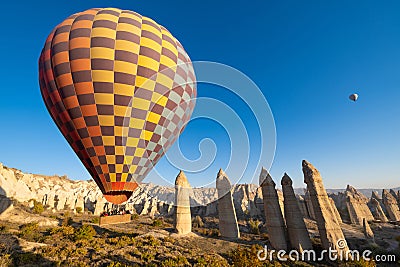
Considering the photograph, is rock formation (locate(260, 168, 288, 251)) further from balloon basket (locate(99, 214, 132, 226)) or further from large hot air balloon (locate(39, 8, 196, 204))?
balloon basket (locate(99, 214, 132, 226))

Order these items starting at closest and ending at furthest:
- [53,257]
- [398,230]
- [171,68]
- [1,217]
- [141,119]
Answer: [53,257] < [141,119] < [171,68] < [1,217] < [398,230]

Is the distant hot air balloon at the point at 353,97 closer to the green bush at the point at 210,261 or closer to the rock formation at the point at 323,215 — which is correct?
the rock formation at the point at 323,215

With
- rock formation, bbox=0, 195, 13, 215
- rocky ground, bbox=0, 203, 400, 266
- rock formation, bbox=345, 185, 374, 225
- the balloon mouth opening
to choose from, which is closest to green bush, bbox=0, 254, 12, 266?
rocky ground, bbox=0, 203, 400, 266

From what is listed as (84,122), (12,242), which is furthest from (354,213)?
(12,242)

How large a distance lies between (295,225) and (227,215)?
6954 millimetres

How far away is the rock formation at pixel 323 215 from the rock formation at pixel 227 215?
808 centimetres

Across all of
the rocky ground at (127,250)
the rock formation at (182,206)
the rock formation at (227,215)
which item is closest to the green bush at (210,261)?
the rocky ground at (127,250)

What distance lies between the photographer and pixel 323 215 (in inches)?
698

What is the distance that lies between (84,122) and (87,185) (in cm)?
8227

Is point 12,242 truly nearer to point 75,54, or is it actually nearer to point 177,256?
point 177,256

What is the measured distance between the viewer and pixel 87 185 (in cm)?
8319

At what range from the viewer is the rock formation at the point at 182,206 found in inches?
854

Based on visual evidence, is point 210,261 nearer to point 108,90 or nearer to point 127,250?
point 127,250

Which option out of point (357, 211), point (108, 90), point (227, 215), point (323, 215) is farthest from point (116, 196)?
point (357, 211)
